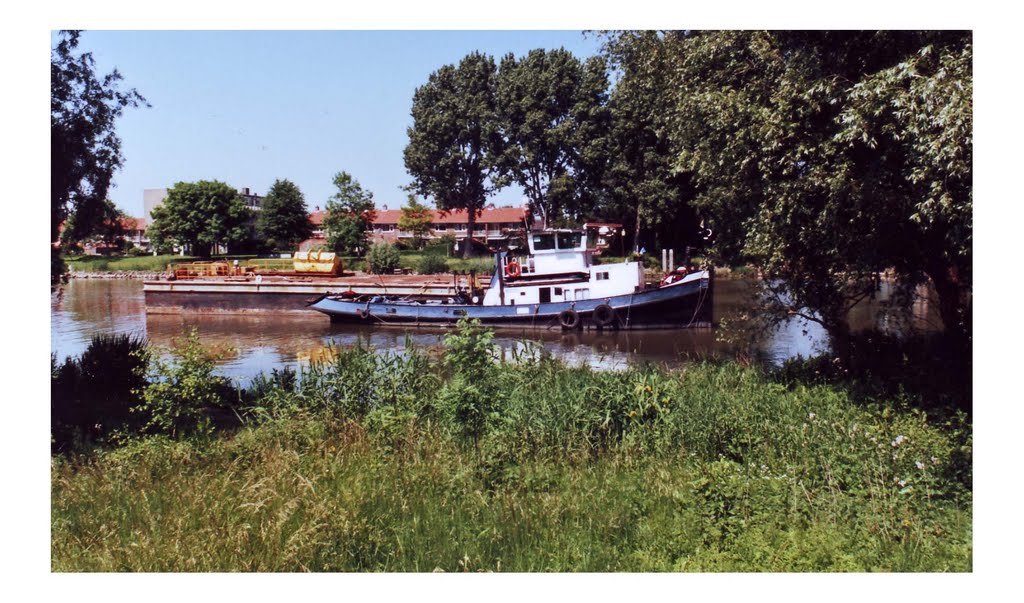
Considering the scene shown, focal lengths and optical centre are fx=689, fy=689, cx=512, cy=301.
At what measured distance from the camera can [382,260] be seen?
36.7m

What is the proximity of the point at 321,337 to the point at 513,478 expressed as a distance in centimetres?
1772

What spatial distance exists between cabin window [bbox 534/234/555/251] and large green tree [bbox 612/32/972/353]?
12.6m

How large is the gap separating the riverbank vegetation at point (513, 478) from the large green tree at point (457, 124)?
26.0 m

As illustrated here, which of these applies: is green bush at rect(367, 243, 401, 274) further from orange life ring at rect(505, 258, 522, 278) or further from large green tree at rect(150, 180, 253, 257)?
orange life ring at rect(505, 258, 522, 278)

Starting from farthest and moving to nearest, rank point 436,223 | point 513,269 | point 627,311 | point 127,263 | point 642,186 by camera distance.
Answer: point 436,223
point 127,263
point 642,186
point 513,269
point 627,311

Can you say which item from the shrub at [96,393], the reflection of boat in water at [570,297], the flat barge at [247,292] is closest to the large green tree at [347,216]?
the flat barge at [247,292]

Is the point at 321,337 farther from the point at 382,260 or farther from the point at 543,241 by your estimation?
the point at 382,260

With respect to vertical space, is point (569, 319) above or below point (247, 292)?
below

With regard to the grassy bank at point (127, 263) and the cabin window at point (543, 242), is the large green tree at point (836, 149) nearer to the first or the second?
the cabin window at point (543, 242)

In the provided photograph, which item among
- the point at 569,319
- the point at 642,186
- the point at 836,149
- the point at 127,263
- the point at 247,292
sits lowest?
the point at 569,319

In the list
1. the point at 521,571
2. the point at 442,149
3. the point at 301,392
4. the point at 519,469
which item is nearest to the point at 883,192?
the point at 519,469

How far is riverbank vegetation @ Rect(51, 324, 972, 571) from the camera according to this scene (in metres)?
4.27

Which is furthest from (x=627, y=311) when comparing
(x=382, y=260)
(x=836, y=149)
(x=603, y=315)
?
(x=382, y=260)

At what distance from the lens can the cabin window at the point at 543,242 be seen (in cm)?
2158
